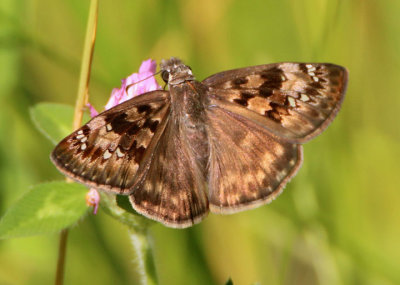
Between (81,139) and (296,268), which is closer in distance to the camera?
(81,139)

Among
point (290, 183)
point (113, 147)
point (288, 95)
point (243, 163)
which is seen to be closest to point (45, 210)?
point (113, 147)

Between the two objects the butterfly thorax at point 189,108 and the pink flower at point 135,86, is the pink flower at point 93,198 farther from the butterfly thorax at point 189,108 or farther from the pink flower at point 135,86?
the butterfly thorax at point 189,108

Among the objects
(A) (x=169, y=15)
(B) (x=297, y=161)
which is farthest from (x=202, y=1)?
(B) (x=297, y=161)

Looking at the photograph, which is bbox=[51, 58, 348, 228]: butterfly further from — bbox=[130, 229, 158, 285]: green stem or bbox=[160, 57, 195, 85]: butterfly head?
bbox=[130, 229, 158, 285]: green stem

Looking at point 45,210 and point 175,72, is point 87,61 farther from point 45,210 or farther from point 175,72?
point 45,210

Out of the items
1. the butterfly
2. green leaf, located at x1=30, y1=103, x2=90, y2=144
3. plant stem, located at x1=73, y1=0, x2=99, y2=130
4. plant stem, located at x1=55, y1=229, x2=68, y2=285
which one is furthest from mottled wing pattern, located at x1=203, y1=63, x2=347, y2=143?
plant stem, located at x1=55, y1=229, x2=68, y2=285

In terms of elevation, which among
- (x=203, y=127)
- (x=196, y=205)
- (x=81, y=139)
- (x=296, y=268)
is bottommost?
(x=296, y=268)

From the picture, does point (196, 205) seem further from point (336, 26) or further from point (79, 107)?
point (336, 26)
